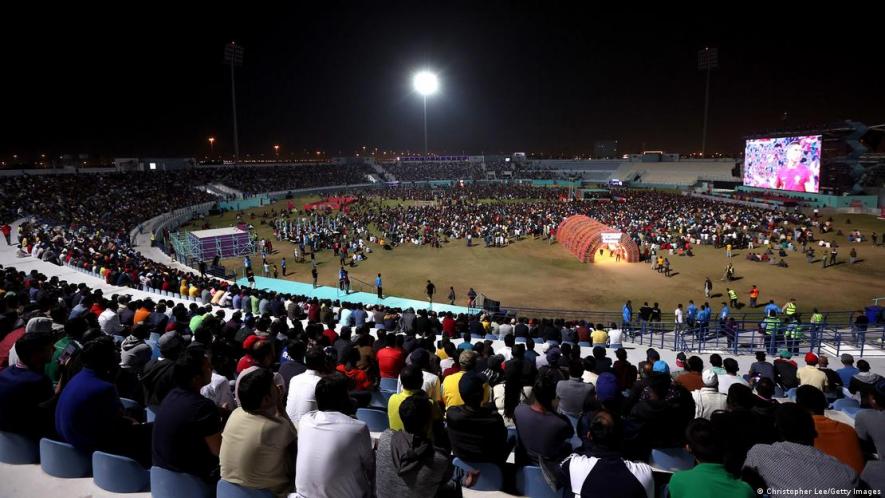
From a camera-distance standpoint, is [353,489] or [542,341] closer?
[353,489]

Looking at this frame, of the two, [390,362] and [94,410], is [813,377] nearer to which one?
[390,362]

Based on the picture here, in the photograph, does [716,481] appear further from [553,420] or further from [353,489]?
[353,489]

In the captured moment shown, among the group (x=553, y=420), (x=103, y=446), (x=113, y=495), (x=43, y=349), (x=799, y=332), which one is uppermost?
(x=43, y=349)

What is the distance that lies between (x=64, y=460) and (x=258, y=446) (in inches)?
96.0

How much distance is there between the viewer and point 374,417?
19.9 feet

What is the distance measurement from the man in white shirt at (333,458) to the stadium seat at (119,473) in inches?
74.3

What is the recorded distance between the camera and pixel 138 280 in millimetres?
18891

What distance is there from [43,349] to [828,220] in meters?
53.5

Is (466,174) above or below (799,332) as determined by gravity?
above

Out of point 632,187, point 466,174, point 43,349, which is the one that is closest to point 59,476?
point 43,349

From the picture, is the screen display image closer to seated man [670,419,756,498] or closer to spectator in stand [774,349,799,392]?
spectator in stand [774,349,799,392]

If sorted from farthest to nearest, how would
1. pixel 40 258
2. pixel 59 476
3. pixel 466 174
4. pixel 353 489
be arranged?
pixel 466 174 < pixel 40 258 < pixel 59 476 < pixel 353 489

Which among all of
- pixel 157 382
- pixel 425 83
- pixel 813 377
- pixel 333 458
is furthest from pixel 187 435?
pixel 425 83

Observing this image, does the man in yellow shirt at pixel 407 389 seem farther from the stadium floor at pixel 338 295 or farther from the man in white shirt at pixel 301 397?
the stadium floor at pixel 338 295
